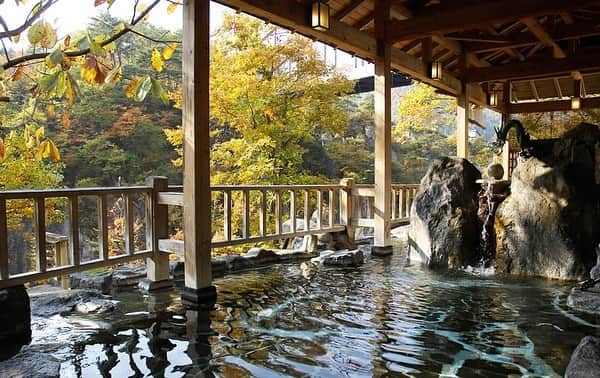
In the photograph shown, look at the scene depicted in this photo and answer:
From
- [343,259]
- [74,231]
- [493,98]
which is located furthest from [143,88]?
[493,98]

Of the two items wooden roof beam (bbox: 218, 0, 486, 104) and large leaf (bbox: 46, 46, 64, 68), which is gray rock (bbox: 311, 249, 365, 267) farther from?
large leaf (bbox: 46, 46, 64, 68)

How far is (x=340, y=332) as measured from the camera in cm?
350

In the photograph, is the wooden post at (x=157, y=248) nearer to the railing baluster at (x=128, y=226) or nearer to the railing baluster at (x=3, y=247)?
the railing baluster at (x=128, y=226)

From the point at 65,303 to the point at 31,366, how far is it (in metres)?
1.45

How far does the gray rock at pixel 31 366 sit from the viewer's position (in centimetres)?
264

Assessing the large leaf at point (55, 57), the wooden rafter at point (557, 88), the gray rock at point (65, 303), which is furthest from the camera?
the wooden rafter at point (557, 88)

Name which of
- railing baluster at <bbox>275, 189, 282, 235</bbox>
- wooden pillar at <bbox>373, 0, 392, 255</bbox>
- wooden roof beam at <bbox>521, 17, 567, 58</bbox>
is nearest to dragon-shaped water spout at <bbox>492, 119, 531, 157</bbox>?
wooden pillar at <bbox>373, 0, 392, 255</bbox>

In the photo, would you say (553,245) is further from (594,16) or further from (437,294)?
(594,16)

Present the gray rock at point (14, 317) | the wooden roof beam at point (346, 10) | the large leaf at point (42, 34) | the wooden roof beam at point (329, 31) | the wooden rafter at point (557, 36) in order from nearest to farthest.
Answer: the large leaf at point (42, 34) → the gray rock at point (14, 317) → the wooden roof beam at point (329, 31) → the wooden roof beam at point (346, 10) → the wooden rafter at point (557, 36)

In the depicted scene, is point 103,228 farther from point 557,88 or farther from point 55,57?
point 557,88

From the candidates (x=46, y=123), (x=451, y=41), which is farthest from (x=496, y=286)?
(x=46, y=123)

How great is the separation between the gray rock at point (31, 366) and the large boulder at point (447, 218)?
4.84 meters

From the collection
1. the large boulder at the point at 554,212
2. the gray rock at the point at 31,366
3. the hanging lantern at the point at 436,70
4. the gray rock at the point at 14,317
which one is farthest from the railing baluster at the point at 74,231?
the hanging lantern at the point at 436,70

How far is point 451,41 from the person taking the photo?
982cm
